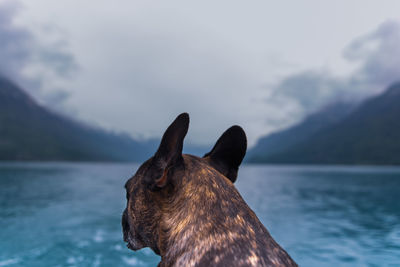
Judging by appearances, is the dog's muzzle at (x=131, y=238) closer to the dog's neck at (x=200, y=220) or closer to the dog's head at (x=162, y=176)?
the dog's head at (x=162, y=176)

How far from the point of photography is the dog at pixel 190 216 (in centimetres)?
209

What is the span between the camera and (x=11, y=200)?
22.9 m

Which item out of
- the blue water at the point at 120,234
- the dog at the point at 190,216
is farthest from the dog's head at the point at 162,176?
the blue water at the point at 120,234

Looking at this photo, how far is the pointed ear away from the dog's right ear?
722 millimetres

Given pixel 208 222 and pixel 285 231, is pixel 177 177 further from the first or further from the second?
pixel 285 231

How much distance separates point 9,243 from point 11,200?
1494cm

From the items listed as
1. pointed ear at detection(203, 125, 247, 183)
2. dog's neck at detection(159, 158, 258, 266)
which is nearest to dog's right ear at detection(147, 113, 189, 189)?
dog's neck at detection(159, 158, 258, 266)

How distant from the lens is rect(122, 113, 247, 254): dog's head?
7.66ft

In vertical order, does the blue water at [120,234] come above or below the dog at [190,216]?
below

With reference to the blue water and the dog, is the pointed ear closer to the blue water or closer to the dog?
the dog

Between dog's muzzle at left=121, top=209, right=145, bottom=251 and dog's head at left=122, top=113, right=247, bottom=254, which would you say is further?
dog's muzzle at left=121, top=209, right=145, bottom=251

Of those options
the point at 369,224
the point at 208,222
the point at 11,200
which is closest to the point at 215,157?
the point at 208,222

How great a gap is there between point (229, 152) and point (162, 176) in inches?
39.8

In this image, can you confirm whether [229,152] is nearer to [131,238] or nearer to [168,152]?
[168,152]
